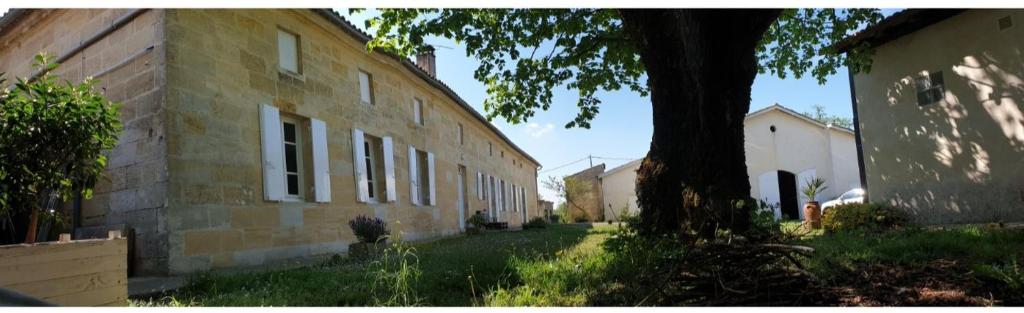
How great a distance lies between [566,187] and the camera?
28109 millimetres

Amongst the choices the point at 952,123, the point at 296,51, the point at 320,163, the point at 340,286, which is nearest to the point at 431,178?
the point at 320,163

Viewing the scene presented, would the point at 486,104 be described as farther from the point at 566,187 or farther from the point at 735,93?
the point at 566,187

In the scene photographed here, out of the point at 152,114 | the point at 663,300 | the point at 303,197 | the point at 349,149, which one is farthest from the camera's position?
the point at 349,149

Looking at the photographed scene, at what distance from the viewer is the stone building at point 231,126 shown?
21.3ft

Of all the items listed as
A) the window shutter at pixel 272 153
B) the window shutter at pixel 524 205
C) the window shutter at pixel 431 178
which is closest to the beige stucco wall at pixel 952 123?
the window shutter at pixel 431 178

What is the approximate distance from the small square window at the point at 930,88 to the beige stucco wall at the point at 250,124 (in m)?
8.86

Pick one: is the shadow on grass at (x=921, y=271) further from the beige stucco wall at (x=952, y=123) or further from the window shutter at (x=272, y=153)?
the window shutter at (x=272, y=153)

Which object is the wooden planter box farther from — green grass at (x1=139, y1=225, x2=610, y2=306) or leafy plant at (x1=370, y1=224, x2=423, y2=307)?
leafy plant at (x1=370, y1=224, x2=423, y2=307)

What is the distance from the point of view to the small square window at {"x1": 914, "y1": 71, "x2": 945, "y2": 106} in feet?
30.8

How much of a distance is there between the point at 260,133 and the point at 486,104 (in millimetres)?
3239

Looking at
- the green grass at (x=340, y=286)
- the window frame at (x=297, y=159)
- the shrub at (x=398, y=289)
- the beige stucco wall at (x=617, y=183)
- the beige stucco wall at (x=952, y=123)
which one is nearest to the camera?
the shrub at (x=398, y=289)

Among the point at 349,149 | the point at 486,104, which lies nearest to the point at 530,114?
the point at 486,104

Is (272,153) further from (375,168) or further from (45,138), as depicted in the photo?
(45,138)

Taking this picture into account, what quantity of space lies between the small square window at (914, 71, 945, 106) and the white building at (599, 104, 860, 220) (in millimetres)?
11716
